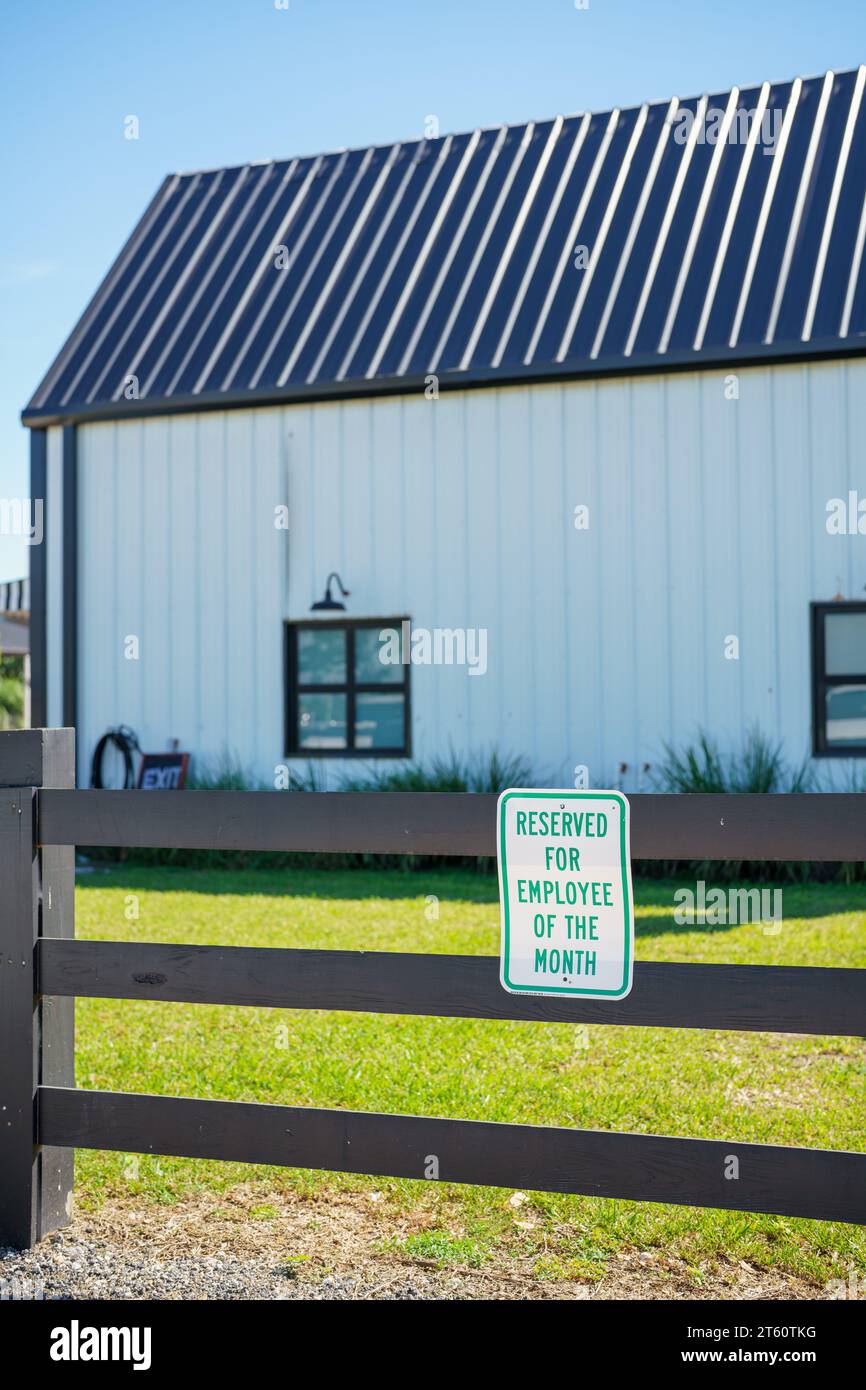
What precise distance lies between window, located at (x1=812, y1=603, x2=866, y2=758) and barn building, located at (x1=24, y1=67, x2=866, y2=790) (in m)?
0.03

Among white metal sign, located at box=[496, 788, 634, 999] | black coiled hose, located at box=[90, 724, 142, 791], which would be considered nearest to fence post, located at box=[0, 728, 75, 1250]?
white metal sign, located at box=[496, 788, 634, 999]

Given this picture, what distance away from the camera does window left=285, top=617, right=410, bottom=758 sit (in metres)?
13.0

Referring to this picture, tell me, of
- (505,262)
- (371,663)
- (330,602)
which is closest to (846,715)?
(371,663)

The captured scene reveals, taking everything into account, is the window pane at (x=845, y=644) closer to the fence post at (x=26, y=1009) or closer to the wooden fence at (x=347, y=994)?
the wooden fence at (x=347, y=994)

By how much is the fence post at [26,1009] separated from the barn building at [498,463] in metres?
8.82

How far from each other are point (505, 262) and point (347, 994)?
11464mm

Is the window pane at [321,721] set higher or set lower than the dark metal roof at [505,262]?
lower

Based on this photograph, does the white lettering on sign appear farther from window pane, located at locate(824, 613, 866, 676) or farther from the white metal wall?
window pane, located at locate(824, 613, 866, 676)

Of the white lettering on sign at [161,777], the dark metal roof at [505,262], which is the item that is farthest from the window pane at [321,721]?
the dark metal roof at [505,262]

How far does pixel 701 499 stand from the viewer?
469 inches

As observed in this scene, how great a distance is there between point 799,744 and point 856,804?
8726 mm

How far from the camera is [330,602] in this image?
42.3 feet

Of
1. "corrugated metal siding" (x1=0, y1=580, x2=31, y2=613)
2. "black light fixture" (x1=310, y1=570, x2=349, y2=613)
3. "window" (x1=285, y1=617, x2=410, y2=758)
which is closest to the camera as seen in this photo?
"black light fixture" (x1=310, y1=570, x2=349, y2=613)

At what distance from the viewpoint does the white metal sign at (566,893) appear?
10.9 feet
